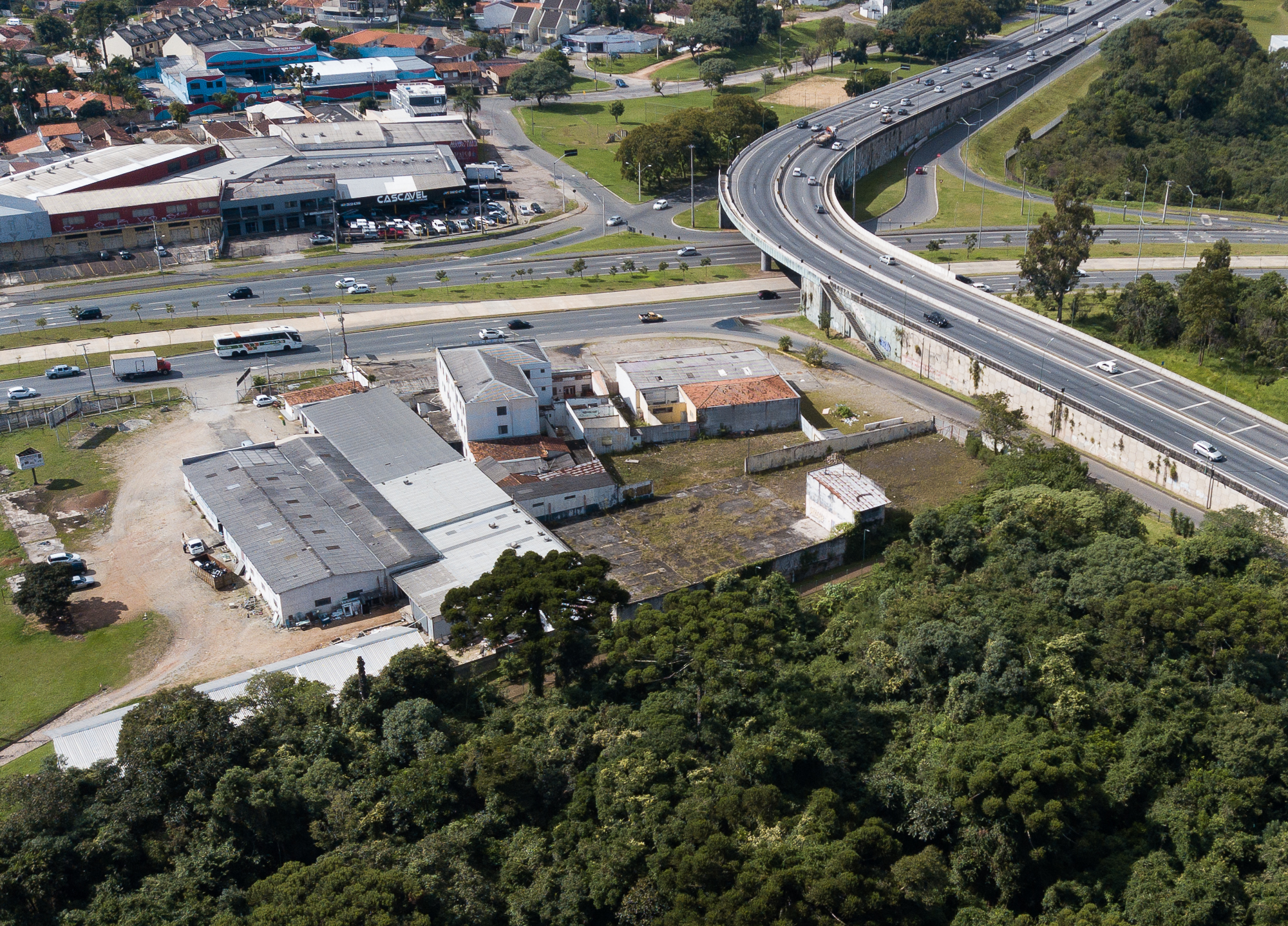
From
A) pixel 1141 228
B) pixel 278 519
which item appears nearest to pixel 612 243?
pixel 1141 228

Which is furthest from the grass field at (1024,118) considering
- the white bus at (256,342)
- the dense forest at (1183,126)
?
the white bus at (256,342)

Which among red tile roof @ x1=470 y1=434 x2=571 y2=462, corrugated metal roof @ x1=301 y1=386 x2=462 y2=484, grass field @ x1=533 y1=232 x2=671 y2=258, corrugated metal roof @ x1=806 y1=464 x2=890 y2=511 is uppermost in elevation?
grass field @ x1=533 y1=232 x2=671 y2=258

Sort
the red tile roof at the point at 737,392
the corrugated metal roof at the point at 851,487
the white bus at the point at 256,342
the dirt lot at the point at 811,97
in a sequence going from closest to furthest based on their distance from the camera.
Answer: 1. the corrugated metal roof at the point at 851,487
2. the red tile roof at the point at 737,392
3. the white bus at the point at 256,342
4. the dirt lot at the point at 811,97

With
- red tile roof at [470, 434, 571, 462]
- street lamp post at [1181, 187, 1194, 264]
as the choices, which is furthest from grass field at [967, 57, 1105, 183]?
red tile roof at [470, 434, 571, 462]

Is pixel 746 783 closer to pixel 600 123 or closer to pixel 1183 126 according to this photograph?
pixel 600 123

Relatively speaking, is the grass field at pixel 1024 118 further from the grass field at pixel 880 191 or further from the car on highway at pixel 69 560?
the car on highway at pixel 69 560

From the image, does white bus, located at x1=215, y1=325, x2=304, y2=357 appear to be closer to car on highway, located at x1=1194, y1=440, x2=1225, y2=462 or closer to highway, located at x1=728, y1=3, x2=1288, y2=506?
highway, located at x1=728, y1=3, x2=1288, y2=506

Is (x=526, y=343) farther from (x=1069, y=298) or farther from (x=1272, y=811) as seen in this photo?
(x=1272, y=811)

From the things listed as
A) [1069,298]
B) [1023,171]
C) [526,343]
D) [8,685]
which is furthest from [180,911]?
[1023,171]
